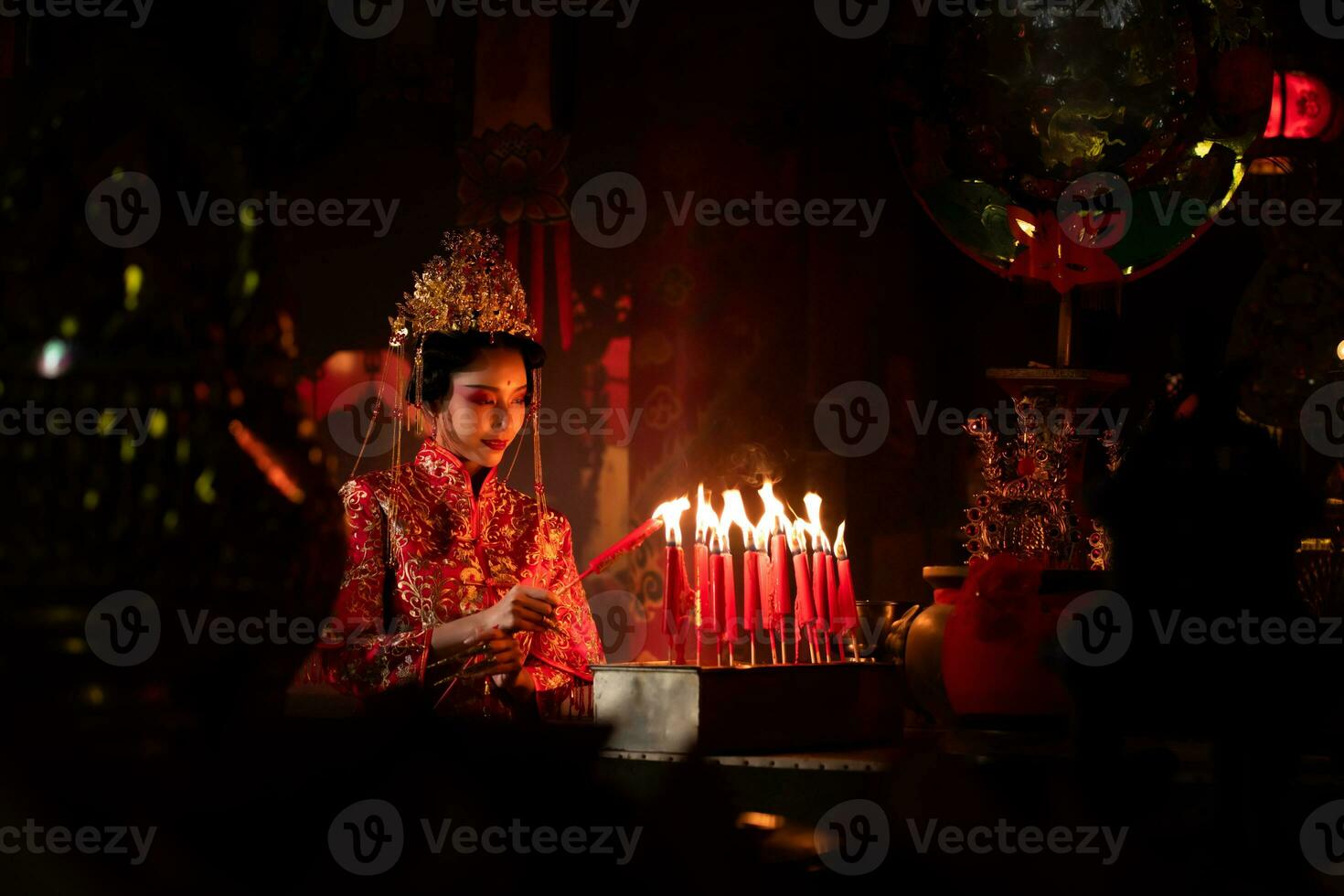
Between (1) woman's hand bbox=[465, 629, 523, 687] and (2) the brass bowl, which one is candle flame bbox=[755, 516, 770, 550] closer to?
(2) the brass bowl

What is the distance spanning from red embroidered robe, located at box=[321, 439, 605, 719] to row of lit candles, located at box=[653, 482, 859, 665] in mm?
602

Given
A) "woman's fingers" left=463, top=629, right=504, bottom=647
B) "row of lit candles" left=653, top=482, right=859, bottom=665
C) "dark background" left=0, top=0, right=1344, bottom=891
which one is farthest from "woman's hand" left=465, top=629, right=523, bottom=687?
"dark background" left=0, top=0, right=1344, bottom=891

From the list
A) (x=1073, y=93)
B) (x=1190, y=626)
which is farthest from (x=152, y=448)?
(x=1073, y=93)

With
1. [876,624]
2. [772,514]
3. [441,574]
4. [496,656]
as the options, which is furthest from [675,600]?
[441,574]

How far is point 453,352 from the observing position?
291cm

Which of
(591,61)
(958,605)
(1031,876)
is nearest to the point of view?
(1031,876)

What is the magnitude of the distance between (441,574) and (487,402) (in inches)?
14.6

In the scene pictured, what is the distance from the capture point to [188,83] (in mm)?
377

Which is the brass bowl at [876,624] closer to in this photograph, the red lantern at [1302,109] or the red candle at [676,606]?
the red candle at [676,606]

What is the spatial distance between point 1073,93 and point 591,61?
196cm

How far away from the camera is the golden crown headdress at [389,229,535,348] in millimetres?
2938

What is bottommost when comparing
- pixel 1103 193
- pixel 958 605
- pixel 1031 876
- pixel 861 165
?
pixel 1031 876

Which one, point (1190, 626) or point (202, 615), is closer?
point (202, 615)

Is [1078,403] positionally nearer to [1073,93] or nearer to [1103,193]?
[1103,193]
